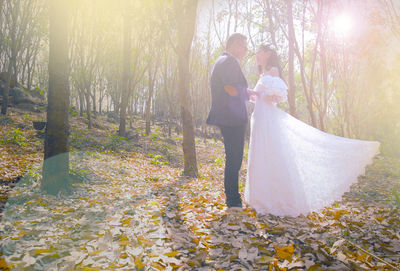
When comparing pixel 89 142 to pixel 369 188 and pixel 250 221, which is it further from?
pixel 369 188

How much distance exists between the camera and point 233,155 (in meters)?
3.33

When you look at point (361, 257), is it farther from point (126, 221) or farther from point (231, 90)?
point (126, 221)

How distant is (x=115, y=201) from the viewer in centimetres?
371

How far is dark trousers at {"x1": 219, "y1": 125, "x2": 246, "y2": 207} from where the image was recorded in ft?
10.9

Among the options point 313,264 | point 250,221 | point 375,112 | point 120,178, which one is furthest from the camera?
point 375,112

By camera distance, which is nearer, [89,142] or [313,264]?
[313,264]

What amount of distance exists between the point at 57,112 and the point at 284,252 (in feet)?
12.0

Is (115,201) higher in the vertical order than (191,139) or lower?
lower

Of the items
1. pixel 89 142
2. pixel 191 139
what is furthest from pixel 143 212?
pixel 89 142

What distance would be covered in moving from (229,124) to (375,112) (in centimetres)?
1472

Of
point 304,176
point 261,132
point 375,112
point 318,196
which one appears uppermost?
point 375,112

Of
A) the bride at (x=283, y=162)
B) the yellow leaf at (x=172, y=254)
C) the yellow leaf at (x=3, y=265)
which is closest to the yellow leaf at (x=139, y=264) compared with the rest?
the yellow leaf at (x=172, y=254)

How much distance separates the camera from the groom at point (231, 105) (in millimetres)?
3240

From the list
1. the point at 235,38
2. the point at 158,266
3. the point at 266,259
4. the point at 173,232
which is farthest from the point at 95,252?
the point at 235,38
